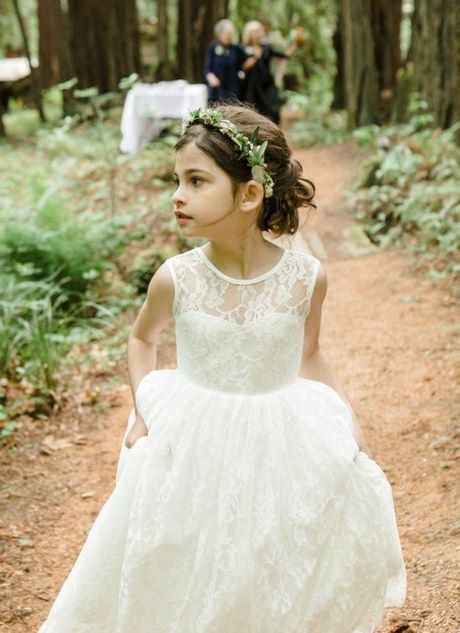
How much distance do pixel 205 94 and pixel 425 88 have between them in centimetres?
361

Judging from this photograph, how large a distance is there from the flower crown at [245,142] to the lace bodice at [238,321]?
0.27 meters

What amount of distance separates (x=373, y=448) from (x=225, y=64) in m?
8.98

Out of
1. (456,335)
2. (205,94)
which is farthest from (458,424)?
(205,94)

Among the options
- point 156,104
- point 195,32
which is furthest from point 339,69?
point 156,104

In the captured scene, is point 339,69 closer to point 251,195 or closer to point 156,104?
point 156,104

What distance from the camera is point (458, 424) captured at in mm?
4699

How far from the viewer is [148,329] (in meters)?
2.54

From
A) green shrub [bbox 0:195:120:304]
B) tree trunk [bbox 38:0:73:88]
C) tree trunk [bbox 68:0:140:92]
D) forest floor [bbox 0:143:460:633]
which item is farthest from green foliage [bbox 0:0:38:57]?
forest floor [bbox 0:143:460:633]

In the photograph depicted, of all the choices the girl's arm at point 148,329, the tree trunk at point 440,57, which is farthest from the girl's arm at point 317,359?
the tree trunk at point 440,57

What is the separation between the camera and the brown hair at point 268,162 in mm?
2334

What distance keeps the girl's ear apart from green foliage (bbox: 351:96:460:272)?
480 cm

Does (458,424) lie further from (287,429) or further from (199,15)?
(199,15)

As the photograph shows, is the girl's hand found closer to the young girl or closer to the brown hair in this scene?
the young girl

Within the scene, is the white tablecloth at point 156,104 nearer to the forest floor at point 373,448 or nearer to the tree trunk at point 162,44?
the tree trunk at point 162,44
